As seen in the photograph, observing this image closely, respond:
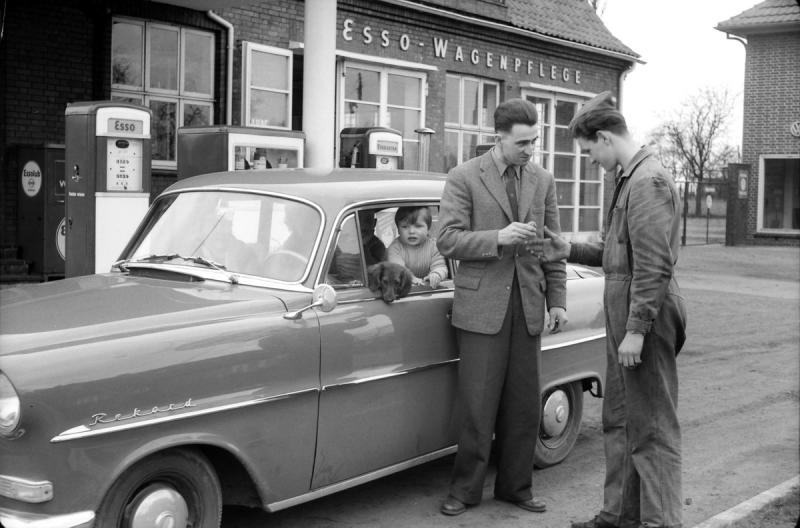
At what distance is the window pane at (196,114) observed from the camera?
13242mm

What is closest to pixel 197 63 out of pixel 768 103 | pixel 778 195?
pixel 768 103

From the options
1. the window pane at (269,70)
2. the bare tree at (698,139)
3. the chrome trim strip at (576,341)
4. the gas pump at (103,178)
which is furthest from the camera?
the bare tree at (698,139)

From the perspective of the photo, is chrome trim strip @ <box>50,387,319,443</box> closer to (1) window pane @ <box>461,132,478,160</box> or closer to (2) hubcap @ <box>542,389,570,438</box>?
(2) hubcap @ <box>542,389,570,438</box>

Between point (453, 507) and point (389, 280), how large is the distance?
1.25 m

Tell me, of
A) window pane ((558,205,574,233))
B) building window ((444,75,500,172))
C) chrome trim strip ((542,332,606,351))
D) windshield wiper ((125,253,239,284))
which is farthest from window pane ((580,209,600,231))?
windshield wiper ((125,253,239,284))

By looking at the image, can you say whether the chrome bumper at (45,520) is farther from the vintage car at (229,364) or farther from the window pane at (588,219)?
the window pane at (588,219)

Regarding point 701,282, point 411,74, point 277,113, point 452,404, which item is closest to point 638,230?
point 452,404

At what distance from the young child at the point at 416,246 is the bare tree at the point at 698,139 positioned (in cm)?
4088

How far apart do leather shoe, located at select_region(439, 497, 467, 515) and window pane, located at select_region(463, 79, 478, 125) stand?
13.8 meters

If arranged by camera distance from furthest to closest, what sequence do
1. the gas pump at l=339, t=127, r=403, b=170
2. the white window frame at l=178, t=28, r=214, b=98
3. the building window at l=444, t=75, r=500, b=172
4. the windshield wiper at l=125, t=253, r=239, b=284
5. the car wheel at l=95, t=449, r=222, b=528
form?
the building window at l=444, t=75, r=500, b=172, the white window frame at l=178, t=28, r=214, b=98, the gas pump at l=339, t=127, r=403, b=170, the windshield wiper at l=125, t=253, r=239, b=284, the car wheel at l=95, t=449, r=222, b=528

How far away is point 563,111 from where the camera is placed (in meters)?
20.7

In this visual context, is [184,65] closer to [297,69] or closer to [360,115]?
[297,69]

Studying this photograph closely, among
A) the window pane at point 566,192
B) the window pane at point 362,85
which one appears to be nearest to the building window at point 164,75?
the window pane at point 362,85

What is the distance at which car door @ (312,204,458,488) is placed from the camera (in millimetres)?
4352
